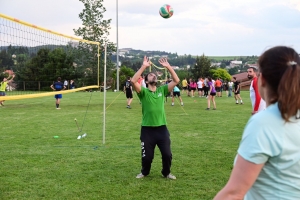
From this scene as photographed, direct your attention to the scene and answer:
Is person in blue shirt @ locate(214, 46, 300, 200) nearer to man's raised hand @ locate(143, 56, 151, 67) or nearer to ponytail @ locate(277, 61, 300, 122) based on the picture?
ponytail @ locate(277, 61, 300, 122)

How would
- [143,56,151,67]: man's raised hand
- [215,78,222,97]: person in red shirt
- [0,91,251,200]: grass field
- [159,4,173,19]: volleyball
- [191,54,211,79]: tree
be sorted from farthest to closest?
1. [191,54,211,79]: tree
2. [215,78,222,97]: person in red shirt
3. [159,4,173,19]: volleyball
4. [143,56,151,67]: man's raised hand
5. [0,91,251,200]: grass field

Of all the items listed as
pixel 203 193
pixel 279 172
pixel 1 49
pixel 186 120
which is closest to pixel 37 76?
pixel 1 49

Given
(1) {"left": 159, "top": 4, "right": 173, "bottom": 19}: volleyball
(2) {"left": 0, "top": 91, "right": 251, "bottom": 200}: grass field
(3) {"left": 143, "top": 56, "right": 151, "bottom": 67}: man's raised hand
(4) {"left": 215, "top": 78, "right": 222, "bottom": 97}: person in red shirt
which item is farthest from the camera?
(4) {"left": 215, "top": 78, "right": 222, "bottom": 97}: person in red shirt

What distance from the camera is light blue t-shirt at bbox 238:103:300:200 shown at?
5.23ft

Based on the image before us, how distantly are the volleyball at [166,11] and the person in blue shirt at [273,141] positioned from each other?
14.8 metres

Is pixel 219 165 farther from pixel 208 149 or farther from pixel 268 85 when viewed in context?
pixel 268 85

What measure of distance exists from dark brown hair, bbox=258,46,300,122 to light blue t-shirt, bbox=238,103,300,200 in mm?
56

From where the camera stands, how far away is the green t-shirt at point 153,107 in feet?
19.7

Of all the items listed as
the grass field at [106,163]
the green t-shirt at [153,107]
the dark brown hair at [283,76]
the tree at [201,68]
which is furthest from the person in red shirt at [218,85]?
the tree at [201,68]

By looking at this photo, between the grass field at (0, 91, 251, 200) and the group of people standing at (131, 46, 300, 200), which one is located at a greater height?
the group of people standing at (131, 46, 300, 200)

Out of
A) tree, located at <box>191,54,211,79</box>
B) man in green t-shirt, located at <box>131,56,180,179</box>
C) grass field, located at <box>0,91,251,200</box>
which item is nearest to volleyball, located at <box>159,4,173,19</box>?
grass field, located at <box>0,91,251,200</box>

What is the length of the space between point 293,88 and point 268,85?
153 millimetres

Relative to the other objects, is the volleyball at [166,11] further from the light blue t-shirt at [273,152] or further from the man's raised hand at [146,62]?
the light blue t-shirt at [273,152]

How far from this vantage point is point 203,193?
18.0ft
